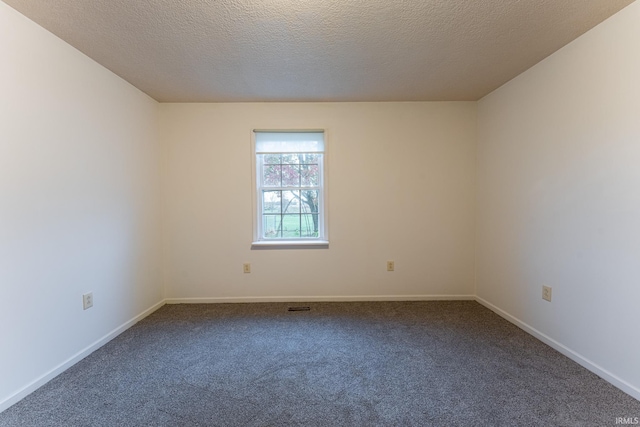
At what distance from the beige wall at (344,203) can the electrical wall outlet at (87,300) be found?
1051 millimetres

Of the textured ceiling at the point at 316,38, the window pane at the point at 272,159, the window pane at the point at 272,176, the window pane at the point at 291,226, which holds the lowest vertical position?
the window pane at the point at 291,226

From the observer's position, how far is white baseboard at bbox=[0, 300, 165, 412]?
1.59 metres

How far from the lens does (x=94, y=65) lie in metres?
2.21

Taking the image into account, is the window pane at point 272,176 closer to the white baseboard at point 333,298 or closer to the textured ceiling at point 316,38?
the textured ceiling at point 316,38

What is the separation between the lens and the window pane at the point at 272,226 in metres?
3.33

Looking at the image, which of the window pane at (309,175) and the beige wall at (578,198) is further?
the window pane at (309,175)

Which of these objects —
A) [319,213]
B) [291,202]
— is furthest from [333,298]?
[291,202]

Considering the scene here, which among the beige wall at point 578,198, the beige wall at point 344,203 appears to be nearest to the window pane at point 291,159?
the beige wall at point 344,203

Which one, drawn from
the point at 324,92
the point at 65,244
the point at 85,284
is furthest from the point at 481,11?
the point at 85,284

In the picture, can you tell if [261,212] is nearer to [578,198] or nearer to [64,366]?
[64,366]

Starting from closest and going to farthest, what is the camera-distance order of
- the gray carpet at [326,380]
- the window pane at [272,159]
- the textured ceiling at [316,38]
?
the gray carpet at [326,380] < the textured ceiling at [316,38] < the window pane at [272,159]

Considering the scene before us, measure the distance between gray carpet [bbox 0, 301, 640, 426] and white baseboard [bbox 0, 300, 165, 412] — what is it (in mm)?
45

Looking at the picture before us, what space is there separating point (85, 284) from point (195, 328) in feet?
3.10

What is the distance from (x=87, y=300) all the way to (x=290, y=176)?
7.12 feet
